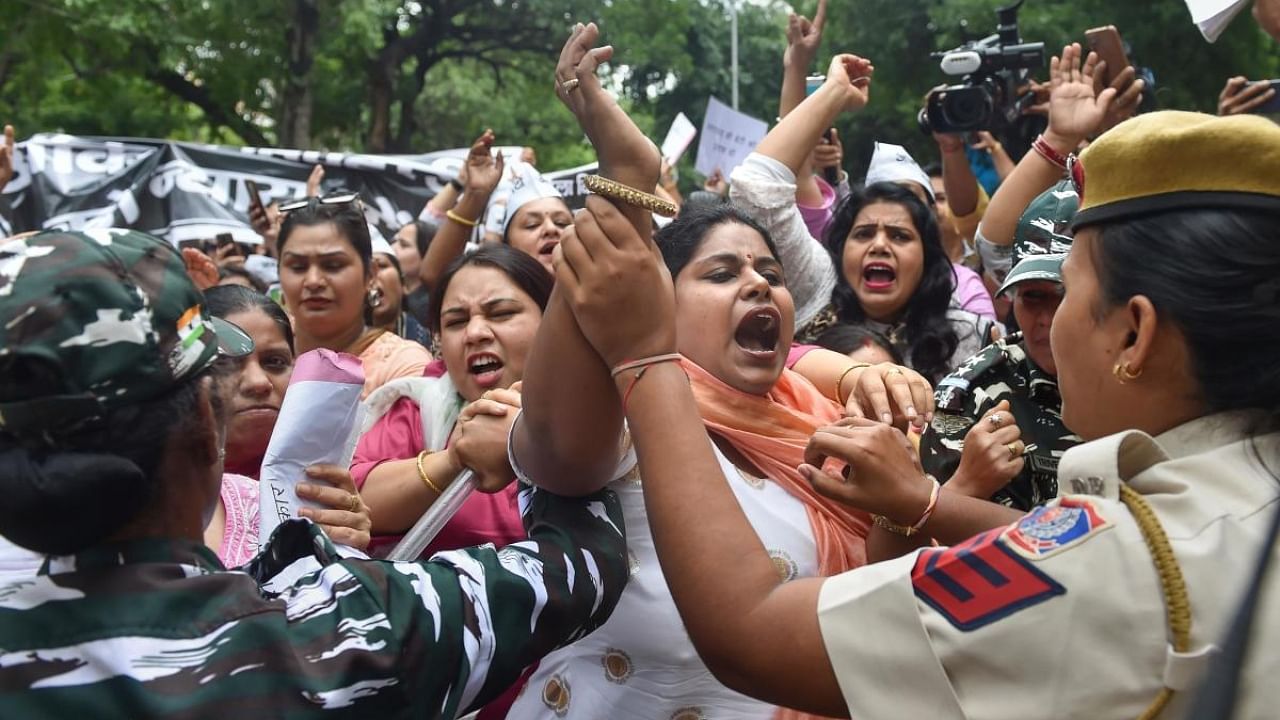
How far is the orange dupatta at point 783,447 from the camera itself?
226 cm

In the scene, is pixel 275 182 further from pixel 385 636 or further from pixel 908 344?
pixel 385 636

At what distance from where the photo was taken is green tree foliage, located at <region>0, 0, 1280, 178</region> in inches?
571

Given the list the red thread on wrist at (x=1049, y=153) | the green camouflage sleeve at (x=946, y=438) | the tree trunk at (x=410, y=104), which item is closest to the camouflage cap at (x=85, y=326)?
the green camouflage sleeve at (x=946, y=438)

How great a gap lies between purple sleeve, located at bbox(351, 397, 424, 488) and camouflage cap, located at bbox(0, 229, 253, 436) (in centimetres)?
136

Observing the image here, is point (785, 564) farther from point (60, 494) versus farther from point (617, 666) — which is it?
point (60, 494)

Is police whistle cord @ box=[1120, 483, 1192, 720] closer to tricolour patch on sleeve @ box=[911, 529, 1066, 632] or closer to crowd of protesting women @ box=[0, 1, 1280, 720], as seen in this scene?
crowd of protesting women @ box=[0, 1, 1280, 720]

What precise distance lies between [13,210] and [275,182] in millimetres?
1578

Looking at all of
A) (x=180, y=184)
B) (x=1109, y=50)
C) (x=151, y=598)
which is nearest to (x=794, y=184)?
(x=1109, y=50)

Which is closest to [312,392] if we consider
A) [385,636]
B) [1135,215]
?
[385,636]

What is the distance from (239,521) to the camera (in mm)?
2502

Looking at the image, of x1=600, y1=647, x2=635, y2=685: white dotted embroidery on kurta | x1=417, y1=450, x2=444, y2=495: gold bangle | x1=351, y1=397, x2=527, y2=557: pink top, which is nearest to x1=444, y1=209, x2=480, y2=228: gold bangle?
x1=351, y1=397, x2=527, y2=557: pink top

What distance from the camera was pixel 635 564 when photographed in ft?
7.04

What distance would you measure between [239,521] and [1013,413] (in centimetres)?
157

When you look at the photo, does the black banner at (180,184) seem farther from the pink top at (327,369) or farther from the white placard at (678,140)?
the pink top at (327,369)
